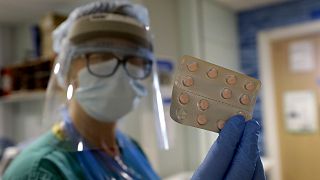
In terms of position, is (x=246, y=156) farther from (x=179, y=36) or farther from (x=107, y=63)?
(x=179, y=36)

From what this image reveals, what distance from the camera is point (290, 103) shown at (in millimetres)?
1953

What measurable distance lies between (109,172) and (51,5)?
6.80 ft

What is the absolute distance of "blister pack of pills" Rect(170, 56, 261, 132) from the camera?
466mm

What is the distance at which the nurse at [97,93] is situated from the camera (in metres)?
0.77

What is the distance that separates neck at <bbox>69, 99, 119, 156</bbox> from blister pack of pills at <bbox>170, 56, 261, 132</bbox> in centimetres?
44

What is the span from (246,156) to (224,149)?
0.11 feet

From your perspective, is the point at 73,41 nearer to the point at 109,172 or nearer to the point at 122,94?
the point at 122,94

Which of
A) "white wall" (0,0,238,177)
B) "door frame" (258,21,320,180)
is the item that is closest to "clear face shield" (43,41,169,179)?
"white wall" (0,0,238,177)

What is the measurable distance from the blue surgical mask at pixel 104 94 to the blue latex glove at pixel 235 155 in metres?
0.48

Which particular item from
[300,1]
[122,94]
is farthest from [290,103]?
[122,94]

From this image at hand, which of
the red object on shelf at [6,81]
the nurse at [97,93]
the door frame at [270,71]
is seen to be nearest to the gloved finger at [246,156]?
the nurse at [97,93]

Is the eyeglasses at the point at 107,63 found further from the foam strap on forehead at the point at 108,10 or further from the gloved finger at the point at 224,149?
the gloved finger at the point at 224,149

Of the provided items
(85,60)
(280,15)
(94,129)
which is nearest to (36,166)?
(94,129)

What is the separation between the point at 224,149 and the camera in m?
0.47
